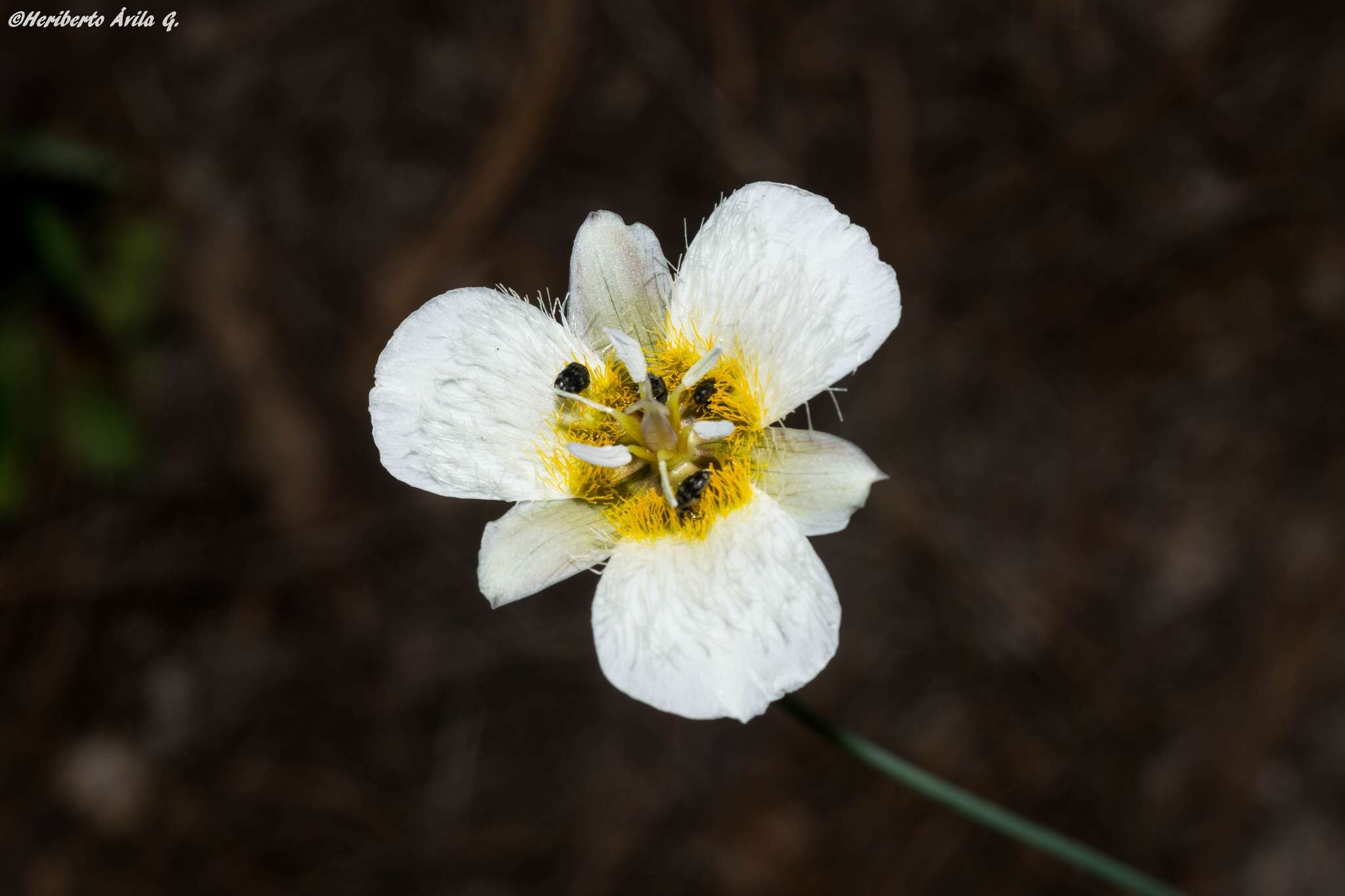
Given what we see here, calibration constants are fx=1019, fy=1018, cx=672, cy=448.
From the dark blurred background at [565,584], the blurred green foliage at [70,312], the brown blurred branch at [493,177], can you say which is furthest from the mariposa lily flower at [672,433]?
the blurred green foliage at [70,312]

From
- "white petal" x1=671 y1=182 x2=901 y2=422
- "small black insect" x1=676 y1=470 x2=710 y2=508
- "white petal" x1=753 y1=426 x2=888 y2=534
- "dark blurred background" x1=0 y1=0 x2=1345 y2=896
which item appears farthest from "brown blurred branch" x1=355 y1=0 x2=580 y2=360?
"white petal" x1=753 y1=426 x2=888 y2=534

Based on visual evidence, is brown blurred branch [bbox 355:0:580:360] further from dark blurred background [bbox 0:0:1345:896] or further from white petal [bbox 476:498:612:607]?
white petal [bbox 476:498:612:607]

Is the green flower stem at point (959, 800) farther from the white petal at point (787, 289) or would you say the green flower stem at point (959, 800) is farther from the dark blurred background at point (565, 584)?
the dark blurred background at point (565, 584)

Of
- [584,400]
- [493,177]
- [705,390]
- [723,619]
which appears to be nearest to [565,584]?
[493,177]

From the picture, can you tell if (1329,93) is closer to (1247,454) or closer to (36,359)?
(1247,454)

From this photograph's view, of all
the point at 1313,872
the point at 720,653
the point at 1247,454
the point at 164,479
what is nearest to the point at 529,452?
the point at 720,653

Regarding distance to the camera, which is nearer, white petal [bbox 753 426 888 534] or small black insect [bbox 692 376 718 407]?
white petal [bbox 753 426 888 534]
